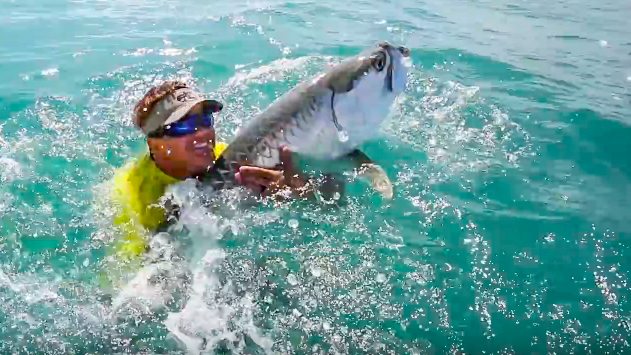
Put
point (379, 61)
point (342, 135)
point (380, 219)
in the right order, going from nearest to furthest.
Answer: point (379, 61) < point (342, 135) < point (380, 219)

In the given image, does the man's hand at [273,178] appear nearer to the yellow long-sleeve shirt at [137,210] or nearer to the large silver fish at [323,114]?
the large silver fish at [323,114]

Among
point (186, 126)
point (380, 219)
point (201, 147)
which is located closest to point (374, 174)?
point (380, 219)

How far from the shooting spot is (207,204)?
3271 millimetres

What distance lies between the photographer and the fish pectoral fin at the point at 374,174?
3.34 m

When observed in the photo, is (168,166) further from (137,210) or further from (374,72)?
(374,72)

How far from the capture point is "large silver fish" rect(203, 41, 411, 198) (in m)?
3.27

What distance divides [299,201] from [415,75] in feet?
10.6

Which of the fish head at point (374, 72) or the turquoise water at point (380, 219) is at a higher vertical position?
the fish head at point (374, 72)

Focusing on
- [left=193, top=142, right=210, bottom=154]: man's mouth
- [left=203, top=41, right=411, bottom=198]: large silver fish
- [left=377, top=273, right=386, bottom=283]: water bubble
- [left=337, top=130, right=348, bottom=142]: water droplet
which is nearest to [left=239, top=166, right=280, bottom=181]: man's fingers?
[left=203, top=41, right=411, bottom=198]: large silver fish

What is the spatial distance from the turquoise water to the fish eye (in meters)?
0.86

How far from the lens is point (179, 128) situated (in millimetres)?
3080

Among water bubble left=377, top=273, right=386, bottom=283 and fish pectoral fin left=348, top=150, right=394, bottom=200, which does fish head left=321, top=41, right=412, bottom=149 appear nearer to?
fish pectoral fin left=348, top=150, right=394, bottom=200

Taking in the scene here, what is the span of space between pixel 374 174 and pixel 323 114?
19.8 inches

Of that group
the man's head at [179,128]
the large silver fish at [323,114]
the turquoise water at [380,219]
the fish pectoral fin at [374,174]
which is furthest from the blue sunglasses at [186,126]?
the fish pectoral fin at [374,174]
